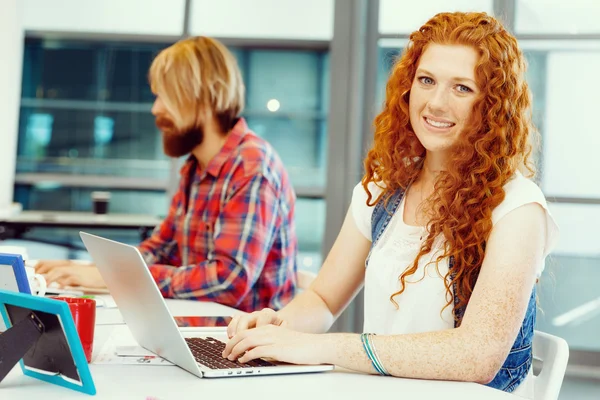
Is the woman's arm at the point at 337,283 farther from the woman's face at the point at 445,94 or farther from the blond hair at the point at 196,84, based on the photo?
the blond hair at the point at 196,84

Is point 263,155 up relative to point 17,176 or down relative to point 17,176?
up

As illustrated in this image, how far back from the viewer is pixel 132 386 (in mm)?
1166

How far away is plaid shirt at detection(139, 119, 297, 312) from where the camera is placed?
2.14m

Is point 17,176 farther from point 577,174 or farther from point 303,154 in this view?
point 577,174

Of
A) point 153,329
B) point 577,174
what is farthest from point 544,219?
point 577,174

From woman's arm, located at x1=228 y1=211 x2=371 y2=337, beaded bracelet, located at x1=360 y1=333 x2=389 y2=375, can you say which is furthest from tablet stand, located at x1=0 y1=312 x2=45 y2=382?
woman's arm, located at x1=228 y1=211 x2=371 y2=337

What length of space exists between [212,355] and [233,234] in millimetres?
855

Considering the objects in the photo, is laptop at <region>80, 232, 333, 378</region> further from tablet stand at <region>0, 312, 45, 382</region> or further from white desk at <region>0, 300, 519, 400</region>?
tablet stand at <region>0, 312, 45, 382</region>

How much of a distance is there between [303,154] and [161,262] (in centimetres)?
230

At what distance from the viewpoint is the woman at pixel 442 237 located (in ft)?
4.28

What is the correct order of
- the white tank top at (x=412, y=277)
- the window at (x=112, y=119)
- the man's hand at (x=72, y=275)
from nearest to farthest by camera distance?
the white tank top at (x=412, y=277) < the man's hand at (x=72, y=275) < the window at (x=112, y=119)

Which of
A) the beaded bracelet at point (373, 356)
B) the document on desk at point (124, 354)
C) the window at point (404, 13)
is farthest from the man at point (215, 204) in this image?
the window at point (404, 13)

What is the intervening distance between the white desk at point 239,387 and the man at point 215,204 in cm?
87

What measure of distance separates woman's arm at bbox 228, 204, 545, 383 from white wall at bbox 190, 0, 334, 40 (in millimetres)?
3278
